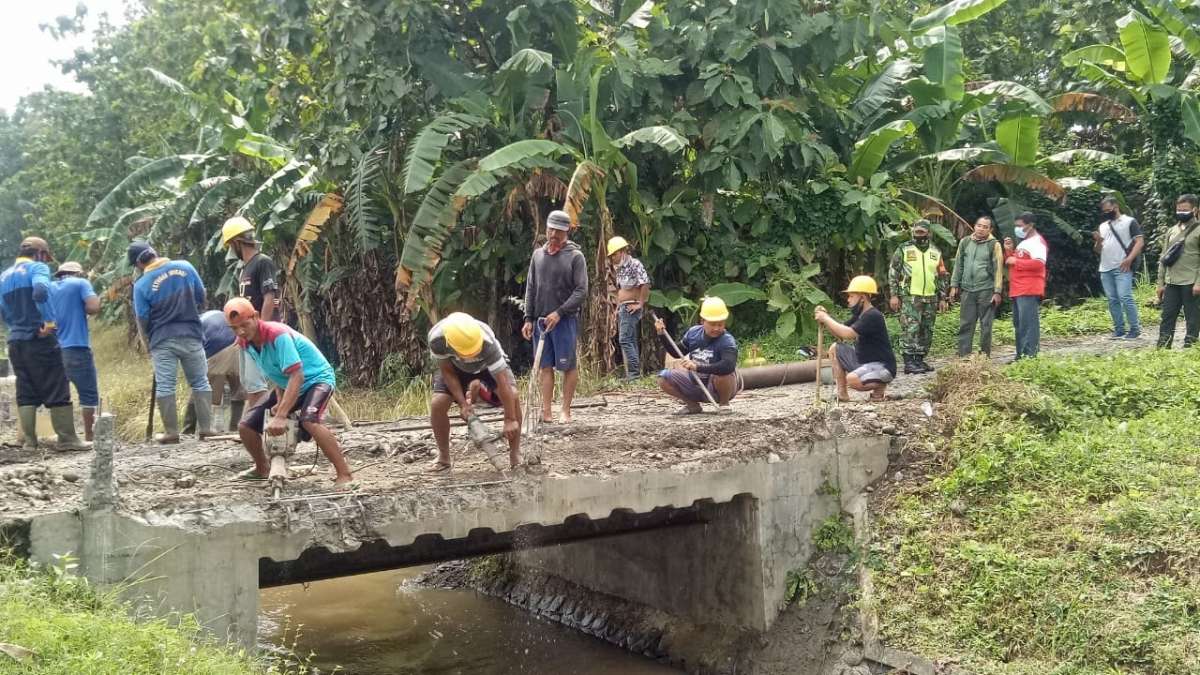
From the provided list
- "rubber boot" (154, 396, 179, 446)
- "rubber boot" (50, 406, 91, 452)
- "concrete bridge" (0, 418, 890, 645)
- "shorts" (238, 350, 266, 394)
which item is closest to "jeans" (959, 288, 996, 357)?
"concrete bridge" (0, 418, 890, 645)

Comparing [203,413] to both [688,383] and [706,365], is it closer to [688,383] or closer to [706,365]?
[688,383]

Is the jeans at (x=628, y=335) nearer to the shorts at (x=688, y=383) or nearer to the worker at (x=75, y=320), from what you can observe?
the shorts at (x=688, y=383)

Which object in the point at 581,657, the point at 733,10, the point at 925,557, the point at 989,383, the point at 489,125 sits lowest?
the point at 581,657

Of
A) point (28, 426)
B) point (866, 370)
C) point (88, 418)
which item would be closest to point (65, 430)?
point (88, 418)

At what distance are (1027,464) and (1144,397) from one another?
1.70 meters

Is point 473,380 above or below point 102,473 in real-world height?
above

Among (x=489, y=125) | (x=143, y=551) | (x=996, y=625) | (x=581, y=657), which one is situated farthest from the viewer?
(x=489, y=125)

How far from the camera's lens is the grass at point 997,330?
13192mm

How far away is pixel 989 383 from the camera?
8539mm

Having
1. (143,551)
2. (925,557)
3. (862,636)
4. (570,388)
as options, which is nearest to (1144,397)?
(925,557)

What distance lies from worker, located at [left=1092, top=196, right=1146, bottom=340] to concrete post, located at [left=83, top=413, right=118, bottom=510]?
424 inches

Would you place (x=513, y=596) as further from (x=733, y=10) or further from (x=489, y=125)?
(x=733, y=10)

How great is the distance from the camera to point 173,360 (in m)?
8.18

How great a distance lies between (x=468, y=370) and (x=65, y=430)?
13.7 ft
